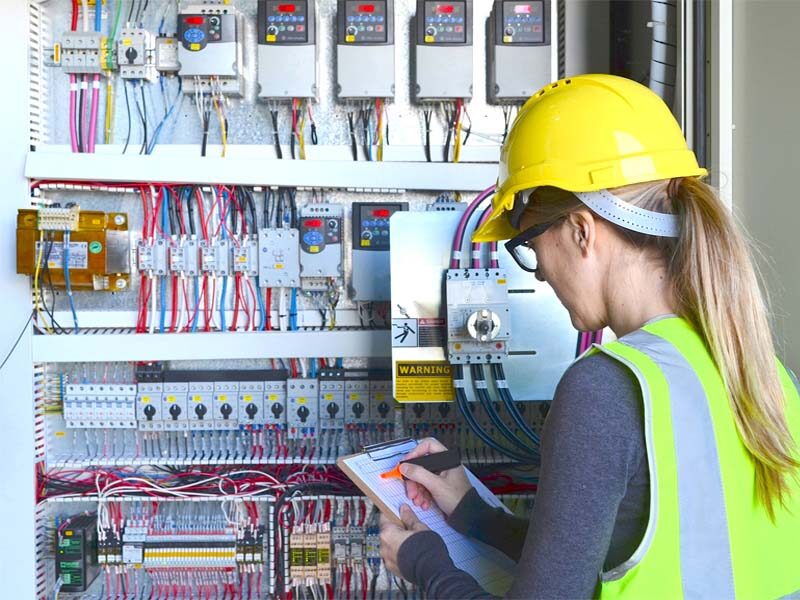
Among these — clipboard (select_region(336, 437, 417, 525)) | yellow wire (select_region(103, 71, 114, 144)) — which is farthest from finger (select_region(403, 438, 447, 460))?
yellow wire (select_region(103, 71, 114, 144))

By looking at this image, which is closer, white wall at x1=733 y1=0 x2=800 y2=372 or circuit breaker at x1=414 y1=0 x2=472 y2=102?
white wall at x1=733 y1=0 x2=800 y2=372

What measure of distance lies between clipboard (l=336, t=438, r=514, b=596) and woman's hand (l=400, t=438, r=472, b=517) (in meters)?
0.01

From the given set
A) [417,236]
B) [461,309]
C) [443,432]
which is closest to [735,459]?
[461,309]

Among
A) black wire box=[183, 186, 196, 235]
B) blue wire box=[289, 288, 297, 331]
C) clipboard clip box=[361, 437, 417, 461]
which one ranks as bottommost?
clipboard clip box=[361, 437, 417, 461]

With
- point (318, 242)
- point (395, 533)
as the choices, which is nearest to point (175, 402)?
point (318, 242)

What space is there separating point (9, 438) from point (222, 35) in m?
1.52

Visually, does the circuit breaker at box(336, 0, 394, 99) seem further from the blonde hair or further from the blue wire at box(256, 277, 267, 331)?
the blonde hair

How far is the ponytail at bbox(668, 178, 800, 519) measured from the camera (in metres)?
0.84

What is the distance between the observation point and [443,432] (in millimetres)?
2275

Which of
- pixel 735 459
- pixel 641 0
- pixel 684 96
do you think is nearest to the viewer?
pixel 735 459

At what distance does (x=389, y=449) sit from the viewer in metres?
1.44

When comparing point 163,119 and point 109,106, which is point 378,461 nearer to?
point 163,119

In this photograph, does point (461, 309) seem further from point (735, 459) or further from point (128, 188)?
point (128, 188)

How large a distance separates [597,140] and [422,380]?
1.05 metres
